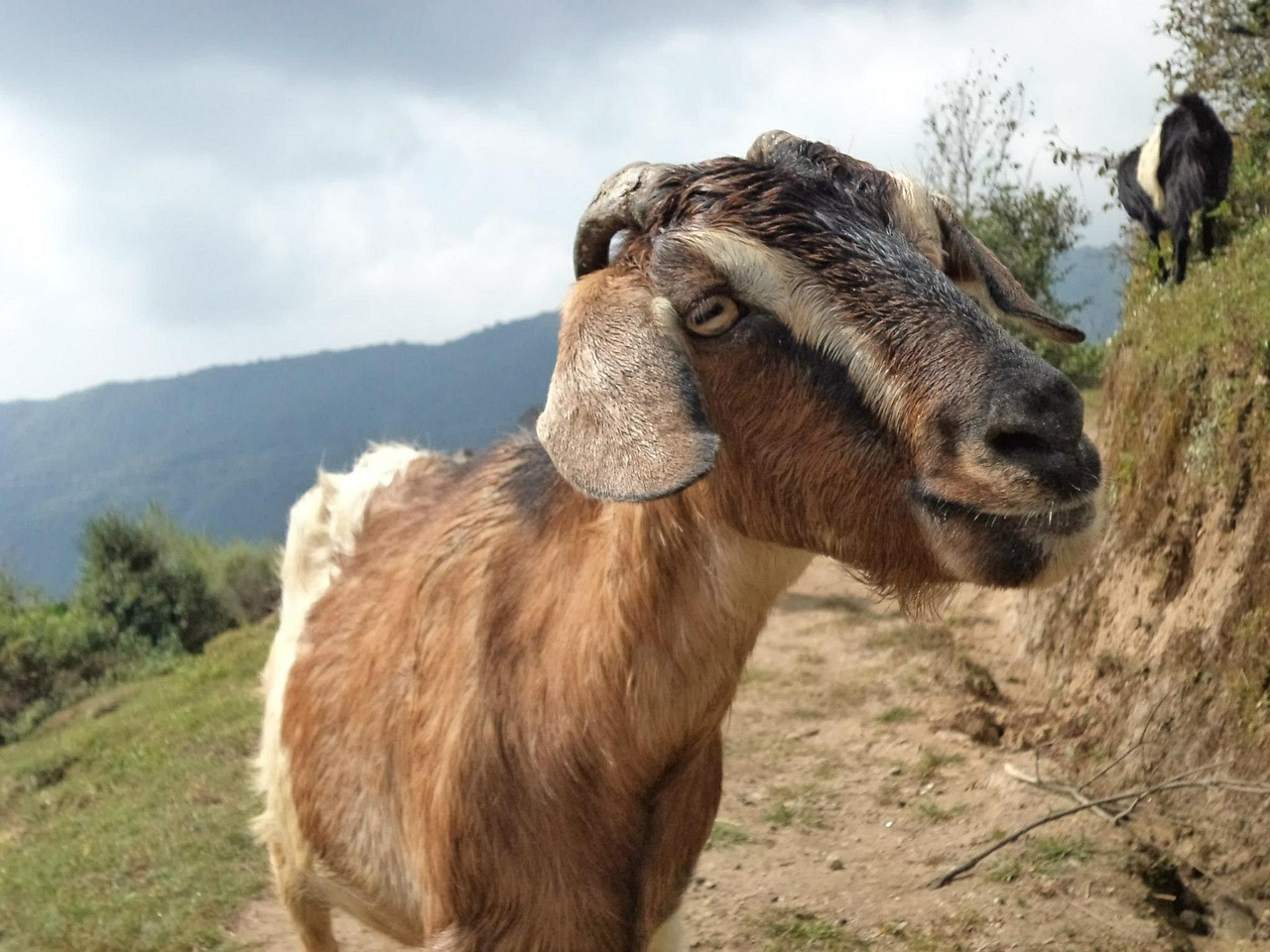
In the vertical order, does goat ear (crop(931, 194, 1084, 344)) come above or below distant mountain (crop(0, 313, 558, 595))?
below

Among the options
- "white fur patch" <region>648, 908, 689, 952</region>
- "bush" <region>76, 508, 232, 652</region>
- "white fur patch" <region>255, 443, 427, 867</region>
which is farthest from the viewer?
"bush" <region>76, 508, 232, 652</region>

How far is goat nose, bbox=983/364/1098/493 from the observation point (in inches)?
73.3

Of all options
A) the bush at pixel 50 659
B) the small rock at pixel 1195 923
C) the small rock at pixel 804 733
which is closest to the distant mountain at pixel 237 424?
the bush at pixel 50 659

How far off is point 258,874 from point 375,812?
13.7 feet

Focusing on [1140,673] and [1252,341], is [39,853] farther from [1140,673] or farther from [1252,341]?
[1252,341]

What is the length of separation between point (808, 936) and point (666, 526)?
3.18 metres

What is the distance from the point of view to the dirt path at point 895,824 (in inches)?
184

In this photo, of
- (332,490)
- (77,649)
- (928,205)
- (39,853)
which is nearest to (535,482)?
(928,205)

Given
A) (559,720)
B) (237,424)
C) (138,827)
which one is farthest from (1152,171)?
(237,424)

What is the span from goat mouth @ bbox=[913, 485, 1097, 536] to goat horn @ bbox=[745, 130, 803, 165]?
2.99 ft

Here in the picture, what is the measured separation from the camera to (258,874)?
6.71 meters

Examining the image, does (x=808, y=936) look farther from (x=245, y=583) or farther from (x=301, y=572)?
(x=245, y=583)

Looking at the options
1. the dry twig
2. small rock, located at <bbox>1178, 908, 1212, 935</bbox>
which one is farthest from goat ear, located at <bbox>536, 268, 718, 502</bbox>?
small rock, located at <bbox>1178, 908, 1212, 935</bbox>

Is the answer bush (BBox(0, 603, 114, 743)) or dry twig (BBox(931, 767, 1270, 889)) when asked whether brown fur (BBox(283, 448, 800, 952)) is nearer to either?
dry twig (BBox(931, 767, 1270, 889))
